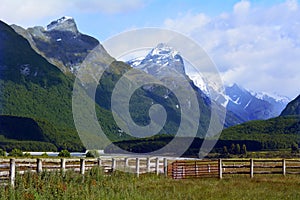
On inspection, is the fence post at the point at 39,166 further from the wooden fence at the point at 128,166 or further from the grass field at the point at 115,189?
the grass field at the point at 115,189

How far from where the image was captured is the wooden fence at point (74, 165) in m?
22.6

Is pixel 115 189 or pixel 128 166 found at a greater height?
pixel 128 166

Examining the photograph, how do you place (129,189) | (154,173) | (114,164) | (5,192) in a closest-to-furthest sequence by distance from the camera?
(5,192)
(129,189)
(114,164)
(154,173)

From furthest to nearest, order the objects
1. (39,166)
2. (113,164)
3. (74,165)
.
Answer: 1. (113,164)
2. (74,165)
3. (39,166)

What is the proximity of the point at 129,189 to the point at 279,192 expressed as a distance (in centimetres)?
693

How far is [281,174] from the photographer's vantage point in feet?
134

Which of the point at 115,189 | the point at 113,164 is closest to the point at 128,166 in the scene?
the point at 113,164

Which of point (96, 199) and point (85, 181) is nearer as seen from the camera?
point (96, 199)

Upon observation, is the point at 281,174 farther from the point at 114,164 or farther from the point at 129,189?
the point at 129,189

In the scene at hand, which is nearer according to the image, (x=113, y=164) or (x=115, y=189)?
(x=115, y=189)

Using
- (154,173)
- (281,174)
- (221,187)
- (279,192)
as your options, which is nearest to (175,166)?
(154,173)

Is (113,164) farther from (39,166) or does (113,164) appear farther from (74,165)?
(39,166)

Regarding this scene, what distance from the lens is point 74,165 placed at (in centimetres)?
3022

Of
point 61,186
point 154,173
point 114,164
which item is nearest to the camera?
point 61,186
